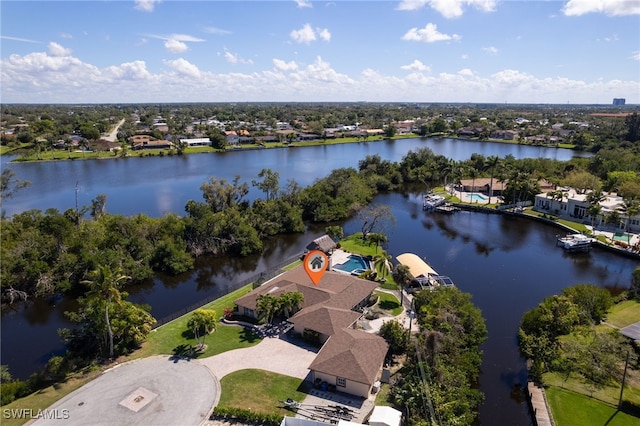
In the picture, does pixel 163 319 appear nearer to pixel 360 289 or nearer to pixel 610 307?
pixel 360 289

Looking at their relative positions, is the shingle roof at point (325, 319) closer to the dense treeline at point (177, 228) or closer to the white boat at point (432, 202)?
the dense treeline at point (177, 228)

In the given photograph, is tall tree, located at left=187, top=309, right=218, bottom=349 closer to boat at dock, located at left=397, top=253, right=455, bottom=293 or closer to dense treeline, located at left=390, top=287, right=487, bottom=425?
dense treeline, located at left=390, top=287, right=487, bottom=425

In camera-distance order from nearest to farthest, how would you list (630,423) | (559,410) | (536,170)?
(630,423)
(559,410)
(536,170)

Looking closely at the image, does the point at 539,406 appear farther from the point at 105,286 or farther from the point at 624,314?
the point at 105,286

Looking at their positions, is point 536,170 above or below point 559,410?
above

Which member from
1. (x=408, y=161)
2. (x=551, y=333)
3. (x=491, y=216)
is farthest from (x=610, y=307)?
(x=408, y=161)

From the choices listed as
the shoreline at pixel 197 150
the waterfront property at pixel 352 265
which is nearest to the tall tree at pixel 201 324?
the waterfront property at pixel 352 265

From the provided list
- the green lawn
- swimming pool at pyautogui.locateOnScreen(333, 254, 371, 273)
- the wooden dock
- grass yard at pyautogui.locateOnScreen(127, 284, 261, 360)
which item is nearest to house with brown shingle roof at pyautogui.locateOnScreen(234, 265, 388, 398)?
grass yard at pyautogui.locateOnScreen(127, 284, 261, 360)
